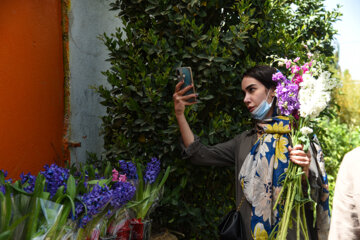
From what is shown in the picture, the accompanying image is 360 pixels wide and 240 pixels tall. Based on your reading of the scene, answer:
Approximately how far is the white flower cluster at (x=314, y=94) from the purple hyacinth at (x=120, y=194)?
1148 millimetres

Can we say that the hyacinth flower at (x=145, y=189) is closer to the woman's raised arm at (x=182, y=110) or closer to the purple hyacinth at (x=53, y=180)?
the woman's raised arm at (x=182, y=110)

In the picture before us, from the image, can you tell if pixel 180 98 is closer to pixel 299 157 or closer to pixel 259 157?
pixel 259 157

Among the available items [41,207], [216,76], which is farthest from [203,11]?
[41,207]

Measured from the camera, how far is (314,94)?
1.93 metres

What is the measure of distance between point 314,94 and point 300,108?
0.12 m

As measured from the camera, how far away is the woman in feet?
7.64

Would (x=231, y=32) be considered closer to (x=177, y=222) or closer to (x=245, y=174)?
(x=245, y=174)

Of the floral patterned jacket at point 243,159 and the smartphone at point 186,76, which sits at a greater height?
the smartphone at point 186,76

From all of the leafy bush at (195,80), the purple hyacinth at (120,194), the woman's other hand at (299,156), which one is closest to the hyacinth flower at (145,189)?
the purple hyacinth at (120,194)

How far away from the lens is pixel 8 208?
1418 mm

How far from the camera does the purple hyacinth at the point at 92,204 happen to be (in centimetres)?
173

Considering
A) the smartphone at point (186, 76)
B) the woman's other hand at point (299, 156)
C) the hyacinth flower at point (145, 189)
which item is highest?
the smartphone at point (186, 76)

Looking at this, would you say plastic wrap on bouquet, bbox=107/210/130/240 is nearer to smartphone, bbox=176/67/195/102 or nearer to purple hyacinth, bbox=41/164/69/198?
purple hyacinth, bbox=41/164/69/198

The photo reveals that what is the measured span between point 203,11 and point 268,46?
675mm
